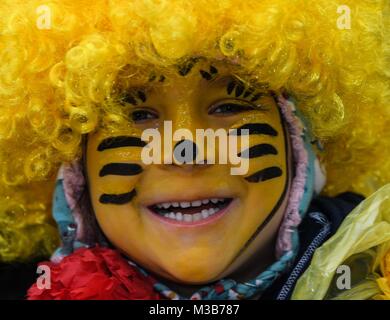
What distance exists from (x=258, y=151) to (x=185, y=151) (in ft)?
0.61

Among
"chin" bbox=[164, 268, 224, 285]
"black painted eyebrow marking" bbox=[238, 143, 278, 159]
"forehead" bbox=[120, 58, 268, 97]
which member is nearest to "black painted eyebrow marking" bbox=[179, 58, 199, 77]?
"forehead" bbox=[120, 58, 268, 97]

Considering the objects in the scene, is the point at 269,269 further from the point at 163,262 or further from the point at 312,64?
the point at 312,64

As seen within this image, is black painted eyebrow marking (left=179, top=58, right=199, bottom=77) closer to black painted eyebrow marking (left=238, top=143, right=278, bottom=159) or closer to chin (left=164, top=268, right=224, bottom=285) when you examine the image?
black painted eyebrow marking (left=238, top=143, right=278, bottom=159)

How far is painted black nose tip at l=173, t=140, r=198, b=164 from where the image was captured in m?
1.58

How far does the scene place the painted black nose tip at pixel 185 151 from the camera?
5.17ft

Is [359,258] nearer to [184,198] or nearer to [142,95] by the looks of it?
[184,198]

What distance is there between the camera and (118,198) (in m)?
1.66

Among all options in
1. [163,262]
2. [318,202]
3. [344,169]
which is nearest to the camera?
[163,262]

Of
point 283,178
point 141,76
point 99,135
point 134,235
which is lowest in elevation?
point 134,235

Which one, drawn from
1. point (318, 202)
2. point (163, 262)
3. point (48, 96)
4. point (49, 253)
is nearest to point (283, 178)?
point (318, 202)

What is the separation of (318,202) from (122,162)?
1.78ft

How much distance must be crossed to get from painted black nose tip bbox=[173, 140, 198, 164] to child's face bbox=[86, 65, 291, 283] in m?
0.02

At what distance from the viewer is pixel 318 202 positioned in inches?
73.0

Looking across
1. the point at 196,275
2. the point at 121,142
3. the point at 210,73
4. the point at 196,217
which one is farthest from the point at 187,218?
the point at 210,73
